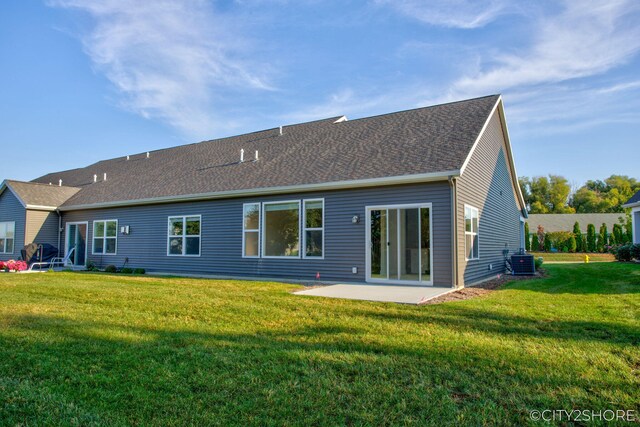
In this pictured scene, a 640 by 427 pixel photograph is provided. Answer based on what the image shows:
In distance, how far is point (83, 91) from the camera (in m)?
15.8

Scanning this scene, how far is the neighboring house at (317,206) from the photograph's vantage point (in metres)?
10.1

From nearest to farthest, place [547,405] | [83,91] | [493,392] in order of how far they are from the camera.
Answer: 1. [547,405]
2. [493,392]
3. [83,91]

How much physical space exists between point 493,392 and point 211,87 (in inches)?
655

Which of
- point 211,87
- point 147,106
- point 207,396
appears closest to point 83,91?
point 147,106

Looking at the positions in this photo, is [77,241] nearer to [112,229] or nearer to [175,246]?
[112,229]

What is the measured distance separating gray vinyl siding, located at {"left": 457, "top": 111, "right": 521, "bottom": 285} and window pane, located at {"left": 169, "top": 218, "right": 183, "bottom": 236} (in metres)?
9.40

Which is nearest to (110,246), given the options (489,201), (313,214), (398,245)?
(313,214)

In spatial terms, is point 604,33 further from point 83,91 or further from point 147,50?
point 83,91

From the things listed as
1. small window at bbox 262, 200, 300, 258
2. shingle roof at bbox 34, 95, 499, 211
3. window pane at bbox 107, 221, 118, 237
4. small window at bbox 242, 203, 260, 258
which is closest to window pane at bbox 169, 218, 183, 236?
shingle roof at bbox 34, 95, 499, 211

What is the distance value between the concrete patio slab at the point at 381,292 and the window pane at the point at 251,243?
3.73 m

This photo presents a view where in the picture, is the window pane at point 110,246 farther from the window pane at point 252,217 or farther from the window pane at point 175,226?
the window pane at point 252,217

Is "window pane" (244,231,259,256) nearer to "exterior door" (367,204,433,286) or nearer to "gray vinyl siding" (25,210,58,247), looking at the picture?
"exterior door" (367,204,433,286)

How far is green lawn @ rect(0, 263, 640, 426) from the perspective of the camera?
113 inches

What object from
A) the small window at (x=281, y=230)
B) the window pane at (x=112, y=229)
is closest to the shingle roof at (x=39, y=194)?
the window pane at (x=112, y=229)
